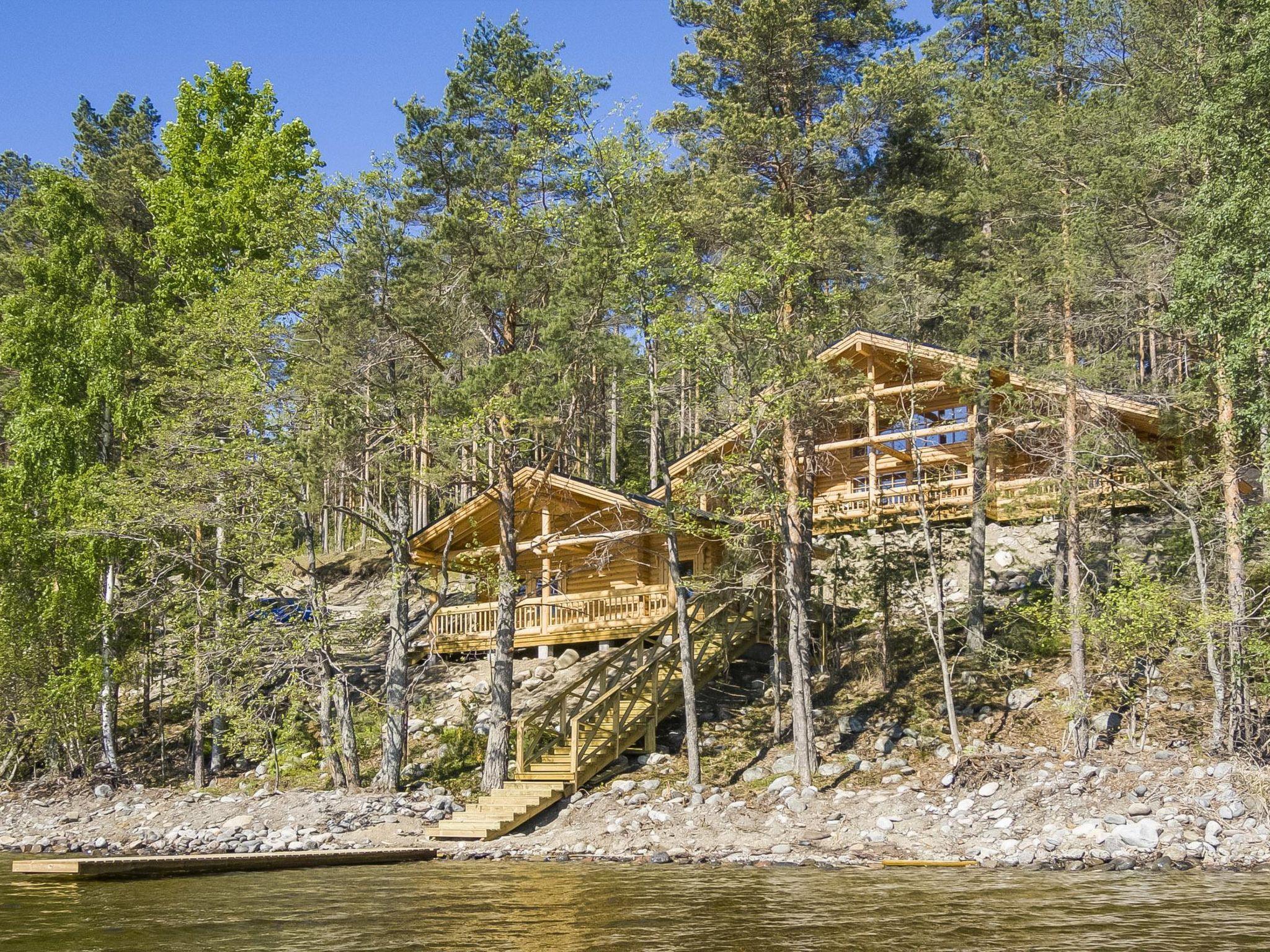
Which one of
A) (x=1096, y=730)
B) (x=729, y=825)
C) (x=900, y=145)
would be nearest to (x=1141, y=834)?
(x=1096, y=730)

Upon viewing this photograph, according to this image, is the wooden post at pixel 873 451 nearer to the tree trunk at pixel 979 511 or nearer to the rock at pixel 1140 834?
the tree trunk at pixel 979 511

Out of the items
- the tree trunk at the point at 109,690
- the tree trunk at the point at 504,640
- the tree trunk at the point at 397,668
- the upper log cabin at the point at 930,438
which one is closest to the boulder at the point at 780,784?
the tree trunk at the point at 504,640

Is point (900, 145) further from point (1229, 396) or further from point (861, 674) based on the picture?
point (861, 674)

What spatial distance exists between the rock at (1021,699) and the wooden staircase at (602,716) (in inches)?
199

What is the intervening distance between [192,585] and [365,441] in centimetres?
474

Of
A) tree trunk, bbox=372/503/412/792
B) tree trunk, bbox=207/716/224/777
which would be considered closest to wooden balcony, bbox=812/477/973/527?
tree trunk, bbox=372/503/412/792

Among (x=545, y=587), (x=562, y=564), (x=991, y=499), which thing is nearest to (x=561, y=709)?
(x=545, y=587)

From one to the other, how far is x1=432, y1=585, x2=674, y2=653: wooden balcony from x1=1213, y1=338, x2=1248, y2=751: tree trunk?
36.0 ft

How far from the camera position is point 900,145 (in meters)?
22.9

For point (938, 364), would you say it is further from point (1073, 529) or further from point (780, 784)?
point (780, 784)

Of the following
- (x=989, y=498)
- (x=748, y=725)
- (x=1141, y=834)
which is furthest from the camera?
(x=989, y=498)

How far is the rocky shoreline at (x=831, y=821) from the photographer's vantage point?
47.1 ft

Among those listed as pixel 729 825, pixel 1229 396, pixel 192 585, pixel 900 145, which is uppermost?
pixel 900 145

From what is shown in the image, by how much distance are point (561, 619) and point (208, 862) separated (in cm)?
1176
